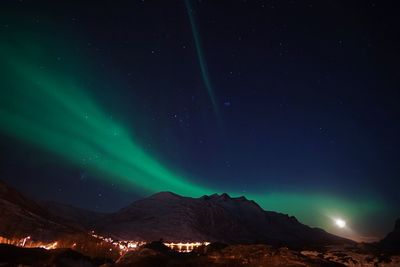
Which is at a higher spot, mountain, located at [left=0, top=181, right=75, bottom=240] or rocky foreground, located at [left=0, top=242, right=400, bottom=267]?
mountain, located at [left=0, top=181, right=75, bottom=240]

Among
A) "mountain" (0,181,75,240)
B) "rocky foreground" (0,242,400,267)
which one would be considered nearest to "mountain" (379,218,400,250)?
"rocky foreground" (0,242,400,267)

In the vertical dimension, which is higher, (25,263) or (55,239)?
(55,239)

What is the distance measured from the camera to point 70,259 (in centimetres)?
3578

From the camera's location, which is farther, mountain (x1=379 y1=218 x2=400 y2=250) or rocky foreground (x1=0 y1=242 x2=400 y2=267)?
mountain (x1=379 y1=218 x2=400 y2=250)

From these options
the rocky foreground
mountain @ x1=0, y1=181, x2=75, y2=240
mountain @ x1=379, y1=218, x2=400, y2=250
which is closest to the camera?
the rocky foreground

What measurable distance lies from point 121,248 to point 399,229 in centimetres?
12086

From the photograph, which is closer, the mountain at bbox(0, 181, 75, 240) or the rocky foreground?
the rocky foreground

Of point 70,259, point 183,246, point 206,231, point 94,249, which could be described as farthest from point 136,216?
point 70,259

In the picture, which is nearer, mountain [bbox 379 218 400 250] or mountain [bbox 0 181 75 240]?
mountain [bbox 0 181 75 240]

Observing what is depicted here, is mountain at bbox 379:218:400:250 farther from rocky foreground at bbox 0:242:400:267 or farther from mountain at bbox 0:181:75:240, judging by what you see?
mountain at bbox 0:181:75:240

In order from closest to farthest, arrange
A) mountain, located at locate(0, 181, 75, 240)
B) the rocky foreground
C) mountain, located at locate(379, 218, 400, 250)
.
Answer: the rocky foreground, mountain, located at locate(0, 181, 75, 240), mountain, located at locate(379, 218, 400, 250)

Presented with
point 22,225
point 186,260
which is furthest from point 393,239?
point 22,225

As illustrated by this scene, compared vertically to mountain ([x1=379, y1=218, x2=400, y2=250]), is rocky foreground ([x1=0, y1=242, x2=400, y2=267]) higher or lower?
lower

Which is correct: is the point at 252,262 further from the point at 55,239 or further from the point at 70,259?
the point at 55,239
